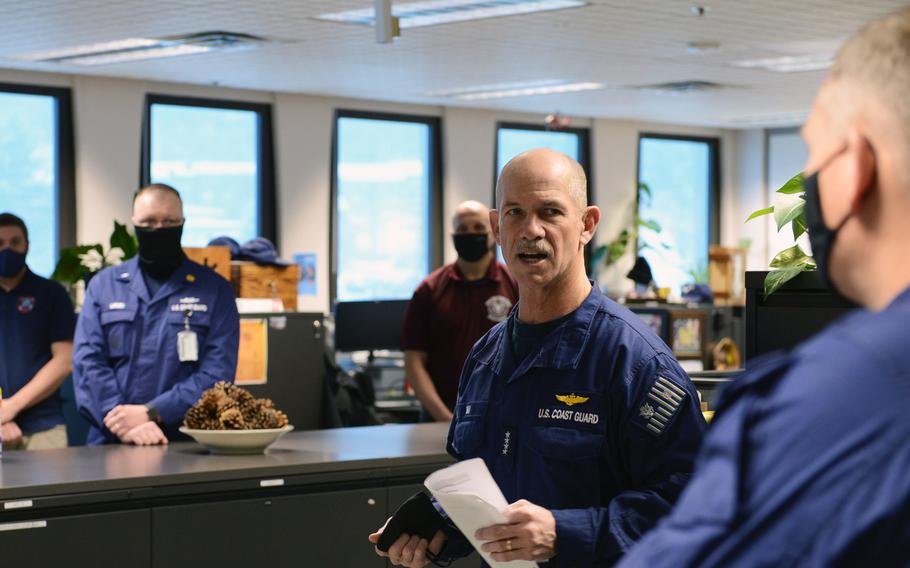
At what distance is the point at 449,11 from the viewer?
7.03 metres

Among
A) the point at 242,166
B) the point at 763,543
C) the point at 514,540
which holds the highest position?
the point at 242,166

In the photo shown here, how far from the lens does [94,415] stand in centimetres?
422

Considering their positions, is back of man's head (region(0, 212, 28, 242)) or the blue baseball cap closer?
back of man's head (region(0, 212, 28, 242))

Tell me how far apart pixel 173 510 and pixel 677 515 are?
2750mm

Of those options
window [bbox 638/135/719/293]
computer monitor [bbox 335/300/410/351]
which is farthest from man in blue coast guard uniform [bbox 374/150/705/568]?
window [bbox 638/135/719/293]

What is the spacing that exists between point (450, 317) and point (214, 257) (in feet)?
6.82

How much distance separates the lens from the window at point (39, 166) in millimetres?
9586

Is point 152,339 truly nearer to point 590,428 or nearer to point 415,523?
point 415,523

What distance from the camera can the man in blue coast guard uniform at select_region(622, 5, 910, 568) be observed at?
876 millimetres

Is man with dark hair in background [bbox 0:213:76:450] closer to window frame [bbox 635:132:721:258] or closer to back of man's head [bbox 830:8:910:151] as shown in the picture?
back of man's head [bbox 830:8:910:151]

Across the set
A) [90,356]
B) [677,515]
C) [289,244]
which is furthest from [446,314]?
[289,244]

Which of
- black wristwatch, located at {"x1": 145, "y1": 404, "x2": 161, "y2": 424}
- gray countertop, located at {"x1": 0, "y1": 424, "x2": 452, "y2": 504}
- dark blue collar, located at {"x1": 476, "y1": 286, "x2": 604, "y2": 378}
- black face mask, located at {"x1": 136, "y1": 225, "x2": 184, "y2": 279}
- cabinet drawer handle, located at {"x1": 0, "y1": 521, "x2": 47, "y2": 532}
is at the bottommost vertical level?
cabinet drawer handle, located at {"x1": 0, "y1": 521, "x2": 47, "y2": 532}

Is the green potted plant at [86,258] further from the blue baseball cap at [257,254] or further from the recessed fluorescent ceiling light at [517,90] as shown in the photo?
the recessed fluorescent ceiling light at [517,90]

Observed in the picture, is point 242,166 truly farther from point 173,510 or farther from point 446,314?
point 173,510
